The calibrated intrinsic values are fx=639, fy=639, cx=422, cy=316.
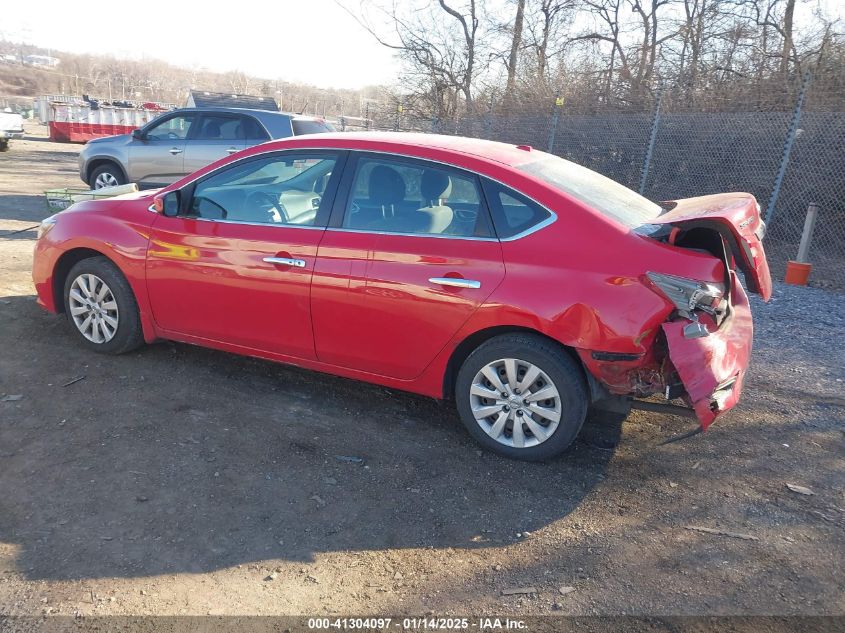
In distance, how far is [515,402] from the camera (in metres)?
3.62

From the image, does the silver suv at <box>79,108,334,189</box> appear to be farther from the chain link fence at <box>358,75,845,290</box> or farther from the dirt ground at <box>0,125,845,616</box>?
the dirt ground at <box>0,125,845,616</box>

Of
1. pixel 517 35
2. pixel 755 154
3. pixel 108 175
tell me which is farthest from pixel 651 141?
pixel 517 35

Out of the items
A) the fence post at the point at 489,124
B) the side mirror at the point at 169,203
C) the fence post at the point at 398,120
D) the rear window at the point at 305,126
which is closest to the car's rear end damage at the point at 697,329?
→ the side mirror at the point at 169,203

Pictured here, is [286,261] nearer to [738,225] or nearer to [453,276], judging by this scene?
[453,276]

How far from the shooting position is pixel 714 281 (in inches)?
132

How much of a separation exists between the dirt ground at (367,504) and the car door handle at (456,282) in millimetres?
984

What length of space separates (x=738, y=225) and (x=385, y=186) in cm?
202

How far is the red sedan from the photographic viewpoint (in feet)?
11.0

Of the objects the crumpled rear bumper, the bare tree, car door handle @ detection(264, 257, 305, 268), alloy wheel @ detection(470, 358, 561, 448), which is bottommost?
alloy wheel @ detection(470, 358, 561, 448)

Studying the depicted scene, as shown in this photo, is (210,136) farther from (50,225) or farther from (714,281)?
(714,281)

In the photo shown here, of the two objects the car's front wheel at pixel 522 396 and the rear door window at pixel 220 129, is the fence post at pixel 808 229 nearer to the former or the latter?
the car's front wheel at pixel 522 396

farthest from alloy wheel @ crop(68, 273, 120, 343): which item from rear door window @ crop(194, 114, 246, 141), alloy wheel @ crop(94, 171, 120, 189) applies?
alloy wheel @ crop(94, 171, 120, 189)

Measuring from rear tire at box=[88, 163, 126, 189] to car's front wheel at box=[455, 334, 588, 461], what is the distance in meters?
10.0

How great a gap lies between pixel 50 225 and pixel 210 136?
659cm
